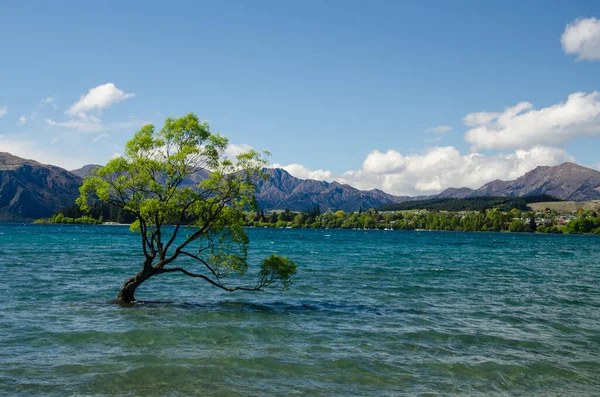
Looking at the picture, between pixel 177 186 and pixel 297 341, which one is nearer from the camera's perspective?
pixel 297 341

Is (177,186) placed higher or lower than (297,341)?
higher

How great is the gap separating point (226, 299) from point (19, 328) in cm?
1523

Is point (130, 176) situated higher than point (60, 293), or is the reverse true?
point (130, 176)

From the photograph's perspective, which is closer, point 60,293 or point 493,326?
point 493,326

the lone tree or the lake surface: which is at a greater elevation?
the lone tree

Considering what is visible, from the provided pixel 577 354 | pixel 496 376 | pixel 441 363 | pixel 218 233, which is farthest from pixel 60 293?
pixel 577 354

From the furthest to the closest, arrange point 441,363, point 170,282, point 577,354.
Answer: point 170,282, point 577,354, point 441,363

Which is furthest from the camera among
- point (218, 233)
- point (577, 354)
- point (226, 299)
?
point (226, 299)

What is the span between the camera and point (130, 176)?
101 feet

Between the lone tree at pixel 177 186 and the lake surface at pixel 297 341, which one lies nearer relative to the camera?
the lake surface at pixel 297 341

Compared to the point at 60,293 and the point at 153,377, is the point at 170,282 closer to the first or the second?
the point at 60,293

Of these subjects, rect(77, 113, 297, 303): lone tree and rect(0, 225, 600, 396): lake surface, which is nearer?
rect(0, 225, 600, 396): lake surface

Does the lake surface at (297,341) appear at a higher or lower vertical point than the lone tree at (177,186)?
lower

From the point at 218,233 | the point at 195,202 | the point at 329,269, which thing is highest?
the point at 195,202
